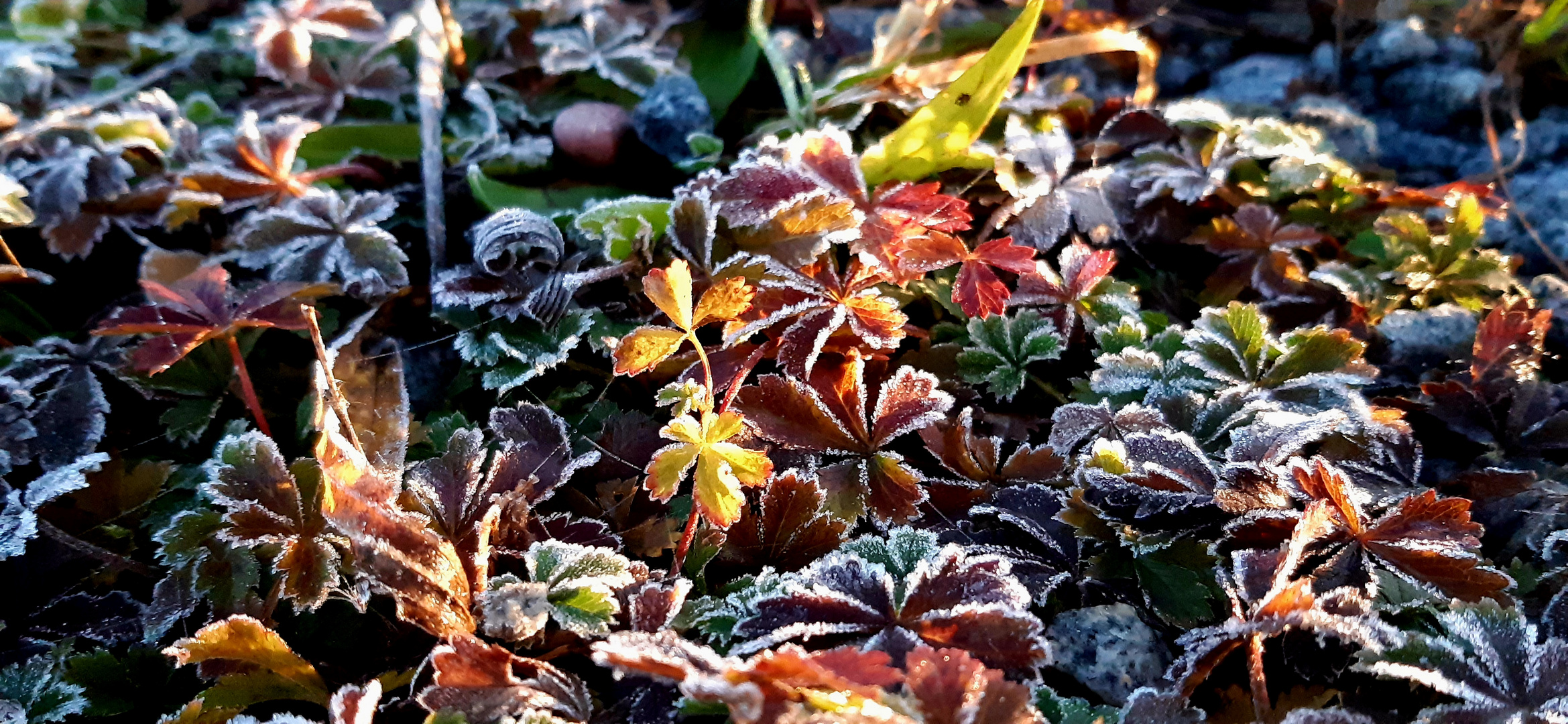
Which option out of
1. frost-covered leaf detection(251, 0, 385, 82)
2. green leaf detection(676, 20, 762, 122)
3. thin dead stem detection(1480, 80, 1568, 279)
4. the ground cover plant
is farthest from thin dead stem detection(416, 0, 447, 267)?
thin dead stem detection(1480, 80, 1568, 279)

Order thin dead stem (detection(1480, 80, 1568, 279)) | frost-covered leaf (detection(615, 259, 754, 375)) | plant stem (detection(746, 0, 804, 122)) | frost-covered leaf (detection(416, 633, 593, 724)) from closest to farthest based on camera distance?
frost-covered leaf (detection(416, 633, 593, 724)) < frost-covered leaf (detection(615, 259, 754, 375)) < thin dead stem (detection(1480, 80, 1568, 279)) < plant stem (detection(746, 0, 804, 122))

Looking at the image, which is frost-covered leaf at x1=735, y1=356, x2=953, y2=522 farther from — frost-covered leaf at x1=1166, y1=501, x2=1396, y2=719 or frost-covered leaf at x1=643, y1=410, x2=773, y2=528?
frost-covered leaf at x1=1166, y1=501, x2=1396, y2=719

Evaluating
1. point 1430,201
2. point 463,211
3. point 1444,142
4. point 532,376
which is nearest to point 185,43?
point 463,211

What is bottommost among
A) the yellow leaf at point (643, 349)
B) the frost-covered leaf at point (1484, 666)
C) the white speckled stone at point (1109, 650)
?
the white speckled stone at point (1109, 650)

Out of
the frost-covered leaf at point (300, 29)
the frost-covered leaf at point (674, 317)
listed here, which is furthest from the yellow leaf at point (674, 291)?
the frost-covered leaf at point (300, 29)

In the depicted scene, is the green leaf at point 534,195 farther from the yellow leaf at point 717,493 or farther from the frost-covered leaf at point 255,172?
the yellow leaf at point 717,493

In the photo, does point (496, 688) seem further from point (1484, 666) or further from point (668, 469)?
point (1484, 666)

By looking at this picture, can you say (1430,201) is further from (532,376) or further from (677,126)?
(532,376)

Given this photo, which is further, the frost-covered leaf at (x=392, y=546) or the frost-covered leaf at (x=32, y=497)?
the frost-covered leaf at (x=32, y=497)
